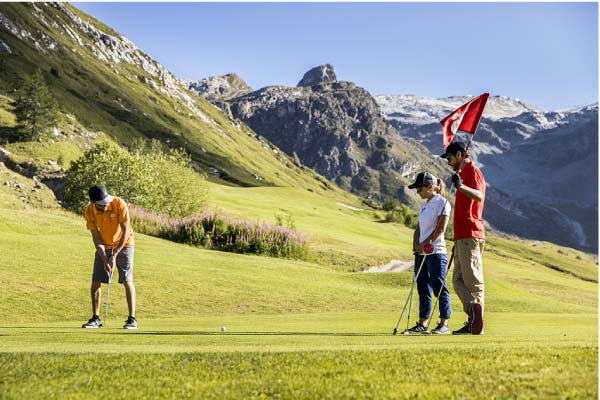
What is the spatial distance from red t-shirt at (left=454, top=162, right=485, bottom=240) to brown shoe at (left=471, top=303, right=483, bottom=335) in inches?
59.6

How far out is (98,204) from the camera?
44.6 ft

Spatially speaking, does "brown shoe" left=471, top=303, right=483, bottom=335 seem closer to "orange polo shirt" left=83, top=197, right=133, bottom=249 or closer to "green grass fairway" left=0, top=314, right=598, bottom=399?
"green grass fairway" left=0, top=314, right=598, bottom=399

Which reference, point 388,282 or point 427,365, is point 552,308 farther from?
point 427,365

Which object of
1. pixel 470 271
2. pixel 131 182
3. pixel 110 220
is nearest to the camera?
pixel 470 271

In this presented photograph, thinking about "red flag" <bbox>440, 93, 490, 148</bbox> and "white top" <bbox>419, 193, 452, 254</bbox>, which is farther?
"red flag" <bbox>440, 93, 490, 148</bbox>

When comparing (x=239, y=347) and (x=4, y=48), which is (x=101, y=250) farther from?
(x=4, y=48)

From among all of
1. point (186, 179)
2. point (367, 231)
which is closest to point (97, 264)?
point (186, 179)

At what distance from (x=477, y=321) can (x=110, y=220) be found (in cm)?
845

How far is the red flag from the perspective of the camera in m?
14.8

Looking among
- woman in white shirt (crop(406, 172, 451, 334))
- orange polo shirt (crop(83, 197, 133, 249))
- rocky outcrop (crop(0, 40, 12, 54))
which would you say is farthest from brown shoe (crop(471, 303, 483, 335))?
rocky outcrop (crop(0, 40, 12, 54))

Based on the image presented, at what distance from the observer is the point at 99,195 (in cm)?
1348

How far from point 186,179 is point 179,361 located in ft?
176

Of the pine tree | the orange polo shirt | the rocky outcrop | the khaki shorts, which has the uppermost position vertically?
the rocky outcrop

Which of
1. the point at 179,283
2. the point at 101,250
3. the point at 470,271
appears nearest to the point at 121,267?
→ the point at 101,250
